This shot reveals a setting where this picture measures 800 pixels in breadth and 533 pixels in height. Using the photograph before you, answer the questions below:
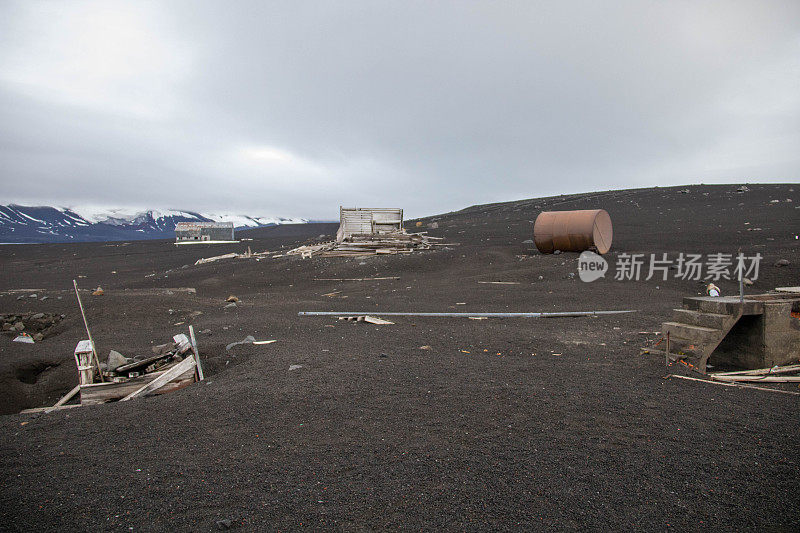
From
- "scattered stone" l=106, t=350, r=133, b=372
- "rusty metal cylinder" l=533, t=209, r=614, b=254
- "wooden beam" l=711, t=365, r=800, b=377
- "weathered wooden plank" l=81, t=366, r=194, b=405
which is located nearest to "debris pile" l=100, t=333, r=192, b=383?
"scattered stone" l=106, t=350, r=133, b=372

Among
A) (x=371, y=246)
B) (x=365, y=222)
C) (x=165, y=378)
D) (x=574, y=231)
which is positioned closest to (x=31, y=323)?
(x=165, y=378)

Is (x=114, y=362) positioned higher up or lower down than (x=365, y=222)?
lower down

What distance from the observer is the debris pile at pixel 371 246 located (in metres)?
26.0

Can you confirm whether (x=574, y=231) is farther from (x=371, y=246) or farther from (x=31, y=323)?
(x=31, y=323)

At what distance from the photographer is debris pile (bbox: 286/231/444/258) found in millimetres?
26016

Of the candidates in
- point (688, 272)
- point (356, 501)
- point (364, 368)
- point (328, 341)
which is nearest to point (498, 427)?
point (356, 501)

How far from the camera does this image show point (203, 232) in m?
52.8

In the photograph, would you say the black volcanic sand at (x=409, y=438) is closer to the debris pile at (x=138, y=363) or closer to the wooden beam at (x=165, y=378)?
the debris pile at (x=138, y=363)

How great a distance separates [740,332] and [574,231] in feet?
43.7

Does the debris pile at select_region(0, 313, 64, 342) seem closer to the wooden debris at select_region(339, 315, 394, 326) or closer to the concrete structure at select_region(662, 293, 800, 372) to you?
the wooden debris at select_region(339, 315, 394, 326)

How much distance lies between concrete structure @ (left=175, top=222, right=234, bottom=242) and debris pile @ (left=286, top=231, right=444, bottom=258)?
97.5ft

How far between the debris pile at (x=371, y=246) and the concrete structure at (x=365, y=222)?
4.91 feet

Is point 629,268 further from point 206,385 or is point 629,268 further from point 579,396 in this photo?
point 206,385

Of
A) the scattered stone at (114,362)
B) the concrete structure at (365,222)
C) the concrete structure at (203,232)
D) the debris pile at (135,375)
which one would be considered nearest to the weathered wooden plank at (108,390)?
the debris pile at (135,375)
